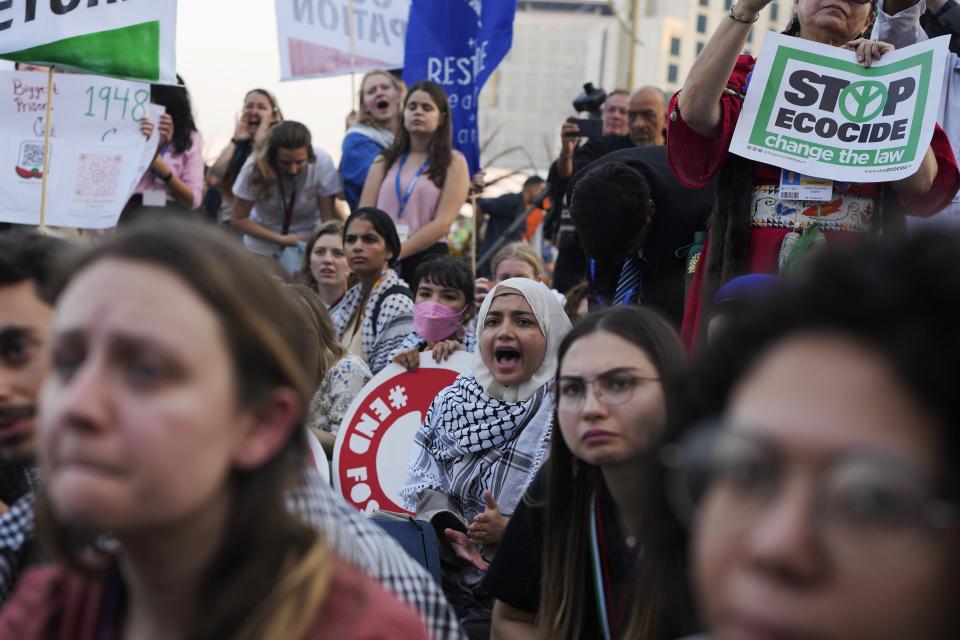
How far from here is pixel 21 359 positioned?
8.30 feet

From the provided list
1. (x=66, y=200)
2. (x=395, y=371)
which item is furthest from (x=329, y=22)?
(x=395, y=371)

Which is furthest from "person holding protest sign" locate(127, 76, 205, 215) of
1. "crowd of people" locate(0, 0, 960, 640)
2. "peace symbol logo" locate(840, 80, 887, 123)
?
"peace symbol logo" locate(840, 80, 887, 123)

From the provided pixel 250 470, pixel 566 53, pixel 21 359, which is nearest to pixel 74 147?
pixel 21 359

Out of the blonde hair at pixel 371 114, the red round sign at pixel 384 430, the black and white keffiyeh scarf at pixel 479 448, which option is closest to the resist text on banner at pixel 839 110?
the black and white keffiyeh scarf at pixel 479 448

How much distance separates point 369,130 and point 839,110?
175 inches

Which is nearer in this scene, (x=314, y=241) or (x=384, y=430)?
(x=384, y=430)

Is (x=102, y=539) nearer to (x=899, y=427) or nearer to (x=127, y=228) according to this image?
(x=127, y=228)

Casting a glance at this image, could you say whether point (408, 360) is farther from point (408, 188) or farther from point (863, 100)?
point (863, 100)

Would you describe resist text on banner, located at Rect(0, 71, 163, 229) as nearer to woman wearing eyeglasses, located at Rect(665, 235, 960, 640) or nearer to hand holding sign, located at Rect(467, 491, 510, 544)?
hand holding sign, located at Rect(467, 491, 510, 544)

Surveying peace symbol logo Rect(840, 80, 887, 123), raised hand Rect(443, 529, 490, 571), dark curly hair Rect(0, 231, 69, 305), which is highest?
peace symbol logo Rect(840, 80, 887, 123)

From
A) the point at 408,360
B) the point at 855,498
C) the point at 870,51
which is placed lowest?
the point at 408,360

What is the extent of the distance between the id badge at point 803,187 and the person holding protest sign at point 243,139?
525cm

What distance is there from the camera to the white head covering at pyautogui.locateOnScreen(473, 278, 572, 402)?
189 inches

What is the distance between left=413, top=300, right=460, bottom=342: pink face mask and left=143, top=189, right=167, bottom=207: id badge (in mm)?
2635
